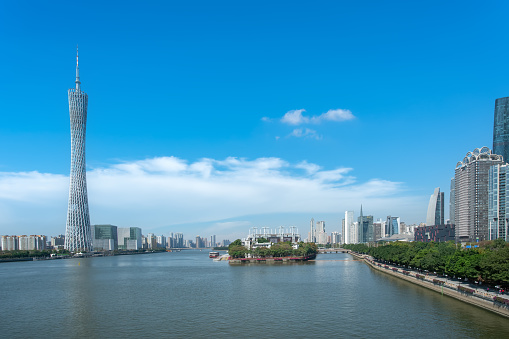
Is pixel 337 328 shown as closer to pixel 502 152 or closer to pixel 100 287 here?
pixel 100 287

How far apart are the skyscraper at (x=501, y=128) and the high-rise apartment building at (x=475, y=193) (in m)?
26.9

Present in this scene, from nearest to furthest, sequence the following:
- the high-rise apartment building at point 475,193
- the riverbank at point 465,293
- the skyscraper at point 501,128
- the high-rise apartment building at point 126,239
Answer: the riverbank at point 465,293, the high-rise apartment building at point 475,193, the skyscraper at point 501,128, the high-rise apartment building at point 126,239

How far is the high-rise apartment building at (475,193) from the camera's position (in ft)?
326

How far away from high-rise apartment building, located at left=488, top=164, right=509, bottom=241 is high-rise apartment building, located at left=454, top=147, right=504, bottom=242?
2826 millimetres

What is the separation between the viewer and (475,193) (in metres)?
101

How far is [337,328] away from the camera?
23.1 metres

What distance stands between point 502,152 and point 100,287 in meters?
126

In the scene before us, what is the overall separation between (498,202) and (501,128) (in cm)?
4338

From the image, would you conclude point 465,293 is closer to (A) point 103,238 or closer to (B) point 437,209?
(B) point 437,209

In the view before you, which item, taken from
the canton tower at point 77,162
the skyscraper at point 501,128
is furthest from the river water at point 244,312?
the skyscraper at point 501,128

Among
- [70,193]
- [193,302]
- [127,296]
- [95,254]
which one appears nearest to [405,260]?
[193,302]

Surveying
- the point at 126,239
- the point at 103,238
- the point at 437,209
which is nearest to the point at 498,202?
the point at 437,209

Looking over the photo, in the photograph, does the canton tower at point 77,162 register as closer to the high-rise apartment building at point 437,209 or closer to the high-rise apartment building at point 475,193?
the high-rise apartment building at point 475,193

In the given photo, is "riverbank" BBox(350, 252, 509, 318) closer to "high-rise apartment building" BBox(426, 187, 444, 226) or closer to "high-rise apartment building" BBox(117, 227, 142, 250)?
"high-rise apartment building" BBox(426, 187, 444, 226)
